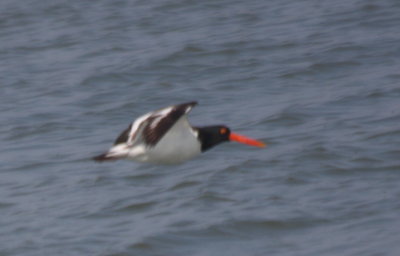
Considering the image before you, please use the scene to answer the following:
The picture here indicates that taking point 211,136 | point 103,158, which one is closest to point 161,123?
point 103,158

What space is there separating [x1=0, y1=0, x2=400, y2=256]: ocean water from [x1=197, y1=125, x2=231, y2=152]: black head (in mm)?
597

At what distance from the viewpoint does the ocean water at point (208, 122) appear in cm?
884

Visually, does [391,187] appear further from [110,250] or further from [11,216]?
[11,216]

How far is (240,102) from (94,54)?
360cm

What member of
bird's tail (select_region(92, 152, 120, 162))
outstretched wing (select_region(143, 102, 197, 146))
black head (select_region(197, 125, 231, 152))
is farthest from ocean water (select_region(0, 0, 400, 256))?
outstretched wing (select_region(143, 102, 197, 146))

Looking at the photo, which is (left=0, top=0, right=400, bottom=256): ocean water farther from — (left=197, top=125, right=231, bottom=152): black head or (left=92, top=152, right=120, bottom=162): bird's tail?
(left=92, top=152, right=120, bottom=162): bird's tail

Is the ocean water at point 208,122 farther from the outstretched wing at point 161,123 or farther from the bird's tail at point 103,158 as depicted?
the outstretched wing at point 161,123

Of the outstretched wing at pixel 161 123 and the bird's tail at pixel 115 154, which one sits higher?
the outstretched wing at pixel 161 123

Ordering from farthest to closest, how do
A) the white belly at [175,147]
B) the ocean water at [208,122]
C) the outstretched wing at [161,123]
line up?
the ocean water at [208,122] < the white belly at [175,147] < the outstretched wing at [161,123]

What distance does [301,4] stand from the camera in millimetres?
16328

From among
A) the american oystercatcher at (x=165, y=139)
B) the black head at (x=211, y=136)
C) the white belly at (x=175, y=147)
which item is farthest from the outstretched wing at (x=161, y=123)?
the black head at (x=211, y=136)

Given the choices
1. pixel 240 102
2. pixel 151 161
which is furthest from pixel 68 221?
pixel 240 102

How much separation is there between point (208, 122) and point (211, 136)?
2.64 meters

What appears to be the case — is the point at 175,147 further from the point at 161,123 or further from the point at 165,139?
the point at 161,123
